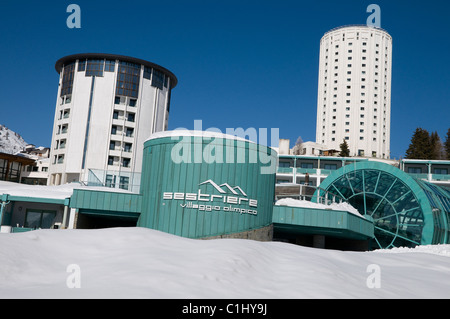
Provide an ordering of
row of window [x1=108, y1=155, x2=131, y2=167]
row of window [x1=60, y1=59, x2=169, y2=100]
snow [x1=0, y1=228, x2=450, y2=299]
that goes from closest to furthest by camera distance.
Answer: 1. snow [x1=0, y1=228, x2=450, y2=299]
2. row of window [x1=60, y1=59, x2=169, y2=100]
3. row of window [x1=108, y1=155, x2=131, y2=167]

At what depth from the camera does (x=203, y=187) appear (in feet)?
74.6

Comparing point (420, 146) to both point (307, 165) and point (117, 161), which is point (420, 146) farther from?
point (117, 161)

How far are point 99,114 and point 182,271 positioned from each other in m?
62.1

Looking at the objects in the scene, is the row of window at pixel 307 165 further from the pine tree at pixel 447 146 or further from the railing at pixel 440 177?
the pine tree at pixel 447 146

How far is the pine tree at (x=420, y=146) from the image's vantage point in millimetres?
90375

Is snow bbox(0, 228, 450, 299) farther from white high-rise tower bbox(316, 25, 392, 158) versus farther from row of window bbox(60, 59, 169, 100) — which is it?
white high-rise tower bbox(316, 25, 392, 158)

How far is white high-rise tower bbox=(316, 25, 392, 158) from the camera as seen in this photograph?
12000 centimetres

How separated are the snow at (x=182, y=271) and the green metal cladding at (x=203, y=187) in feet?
30.3

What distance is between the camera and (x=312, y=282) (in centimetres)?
956

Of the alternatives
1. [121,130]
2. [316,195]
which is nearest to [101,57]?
[121,130]

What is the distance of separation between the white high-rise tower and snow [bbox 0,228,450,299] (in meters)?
110

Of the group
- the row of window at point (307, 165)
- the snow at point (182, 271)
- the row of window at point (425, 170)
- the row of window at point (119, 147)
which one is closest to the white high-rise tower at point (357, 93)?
the row of window at point (425, 170)

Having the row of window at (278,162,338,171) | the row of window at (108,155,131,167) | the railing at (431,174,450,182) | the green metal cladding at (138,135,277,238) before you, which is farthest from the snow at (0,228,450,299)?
the row of window at (278,162,338,171)
